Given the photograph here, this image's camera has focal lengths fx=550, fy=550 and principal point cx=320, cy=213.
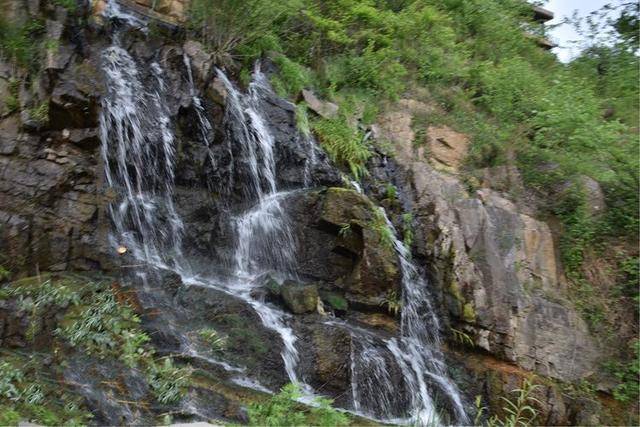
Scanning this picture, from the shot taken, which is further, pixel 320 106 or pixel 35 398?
pixel 320 106

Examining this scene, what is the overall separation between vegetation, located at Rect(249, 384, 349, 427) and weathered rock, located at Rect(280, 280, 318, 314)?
213 cm

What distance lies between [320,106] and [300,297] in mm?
4524

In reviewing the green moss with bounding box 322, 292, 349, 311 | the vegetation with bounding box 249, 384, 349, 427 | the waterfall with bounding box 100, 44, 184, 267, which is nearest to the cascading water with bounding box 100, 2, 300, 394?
the waterfall with bounding box 100, 44, 184, 267

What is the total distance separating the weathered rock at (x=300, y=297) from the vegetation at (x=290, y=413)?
213 cm

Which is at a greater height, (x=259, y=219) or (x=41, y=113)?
(x=41, y=113)

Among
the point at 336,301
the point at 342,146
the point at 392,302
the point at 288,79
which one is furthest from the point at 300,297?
the point at 288,79

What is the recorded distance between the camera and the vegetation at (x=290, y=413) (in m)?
4.88

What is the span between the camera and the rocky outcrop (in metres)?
8.62

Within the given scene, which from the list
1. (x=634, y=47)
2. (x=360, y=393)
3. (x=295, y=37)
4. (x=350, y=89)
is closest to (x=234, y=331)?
(x=360, y=393)

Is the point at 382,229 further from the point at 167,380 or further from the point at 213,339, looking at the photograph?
the point at 167,380

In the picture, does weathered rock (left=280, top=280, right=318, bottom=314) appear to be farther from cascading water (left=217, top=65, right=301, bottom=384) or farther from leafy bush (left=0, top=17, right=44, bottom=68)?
leafy bush (left=0, top=17, right=44, bottom=68)

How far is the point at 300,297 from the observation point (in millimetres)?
7566

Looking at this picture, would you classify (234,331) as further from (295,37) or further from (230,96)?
(295,37)

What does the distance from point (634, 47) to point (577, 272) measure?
335 inches
